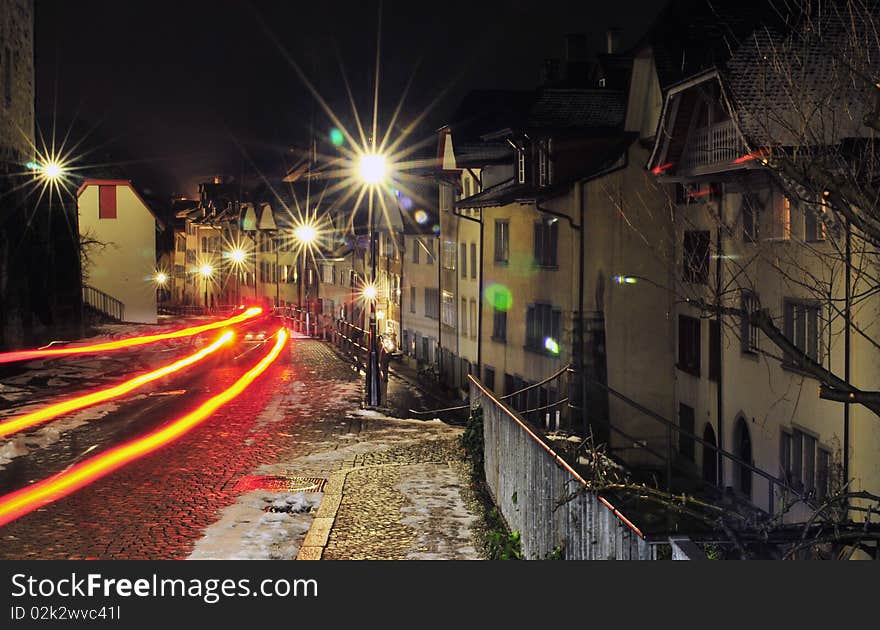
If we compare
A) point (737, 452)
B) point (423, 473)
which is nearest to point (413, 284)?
point (737, 452)

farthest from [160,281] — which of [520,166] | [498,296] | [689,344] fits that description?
[689,344]

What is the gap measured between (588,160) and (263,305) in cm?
6899

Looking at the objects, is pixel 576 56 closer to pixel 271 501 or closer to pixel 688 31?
pixel 688 31

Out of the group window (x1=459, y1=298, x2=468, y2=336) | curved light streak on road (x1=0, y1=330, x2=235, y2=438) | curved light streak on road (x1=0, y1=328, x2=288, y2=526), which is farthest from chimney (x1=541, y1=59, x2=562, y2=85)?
curved light streak on road (x1=0, y1=328, x2=288, y2=526)

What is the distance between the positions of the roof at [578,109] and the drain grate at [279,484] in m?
18.0

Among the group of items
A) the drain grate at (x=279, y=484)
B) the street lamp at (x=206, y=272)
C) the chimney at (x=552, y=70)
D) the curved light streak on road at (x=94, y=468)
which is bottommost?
the drain grate at (x=279, y=484)

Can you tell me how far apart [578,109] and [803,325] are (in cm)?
1516

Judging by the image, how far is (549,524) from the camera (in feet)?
38.8

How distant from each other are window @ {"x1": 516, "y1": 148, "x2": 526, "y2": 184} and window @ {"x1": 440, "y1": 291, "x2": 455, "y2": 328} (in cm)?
1188

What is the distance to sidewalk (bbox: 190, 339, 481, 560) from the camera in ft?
45.6

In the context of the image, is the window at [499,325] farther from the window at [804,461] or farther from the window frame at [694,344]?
the window at [804,461]

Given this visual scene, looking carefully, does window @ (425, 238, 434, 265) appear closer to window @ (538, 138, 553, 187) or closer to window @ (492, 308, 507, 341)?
window @ (492, 308, 507, 341)

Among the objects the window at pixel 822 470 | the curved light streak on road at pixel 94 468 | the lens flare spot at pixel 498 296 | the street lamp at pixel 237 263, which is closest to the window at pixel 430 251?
the lens flare spot at pixel 498 296

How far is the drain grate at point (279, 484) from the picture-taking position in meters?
17.8
